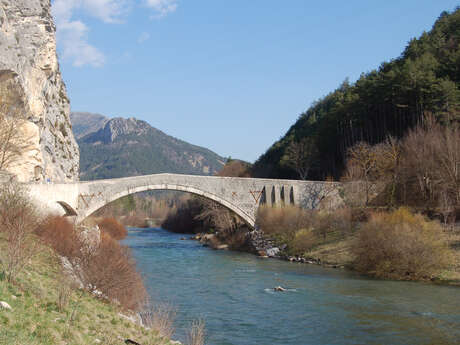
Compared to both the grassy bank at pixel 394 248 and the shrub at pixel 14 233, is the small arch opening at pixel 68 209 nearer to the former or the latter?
the grassy bank at pixel 394 248

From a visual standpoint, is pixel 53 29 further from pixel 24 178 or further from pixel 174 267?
pixel 174 267

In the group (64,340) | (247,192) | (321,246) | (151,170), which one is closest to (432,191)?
(321,246)

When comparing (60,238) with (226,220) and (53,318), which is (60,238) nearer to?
(53,318)

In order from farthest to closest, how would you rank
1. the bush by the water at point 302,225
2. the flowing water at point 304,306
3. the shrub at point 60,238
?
1. the bush by the water at point 302,225
2. the shrub at point 60,238
3. the flowing water at point 304,306

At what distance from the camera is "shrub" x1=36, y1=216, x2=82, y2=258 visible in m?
14.5

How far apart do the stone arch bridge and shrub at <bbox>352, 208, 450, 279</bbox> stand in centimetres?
1498

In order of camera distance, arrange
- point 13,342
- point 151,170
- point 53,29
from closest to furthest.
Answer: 1. point 13,342
2. point 53,29
3. point 151,170

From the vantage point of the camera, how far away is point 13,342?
20.3 ft

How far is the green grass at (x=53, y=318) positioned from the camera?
7051mm

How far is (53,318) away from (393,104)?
35153 mm

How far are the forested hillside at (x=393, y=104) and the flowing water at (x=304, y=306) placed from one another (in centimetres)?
1736

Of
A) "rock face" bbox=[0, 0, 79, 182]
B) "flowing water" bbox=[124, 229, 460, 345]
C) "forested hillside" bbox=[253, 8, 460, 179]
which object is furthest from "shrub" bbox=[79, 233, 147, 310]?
"forested hillside" bbox=[253, 8, 460, 179]

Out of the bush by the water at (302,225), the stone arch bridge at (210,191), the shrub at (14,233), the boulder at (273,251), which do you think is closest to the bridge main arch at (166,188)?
the stone arch bridge at (210,191)

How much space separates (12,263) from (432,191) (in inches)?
983
